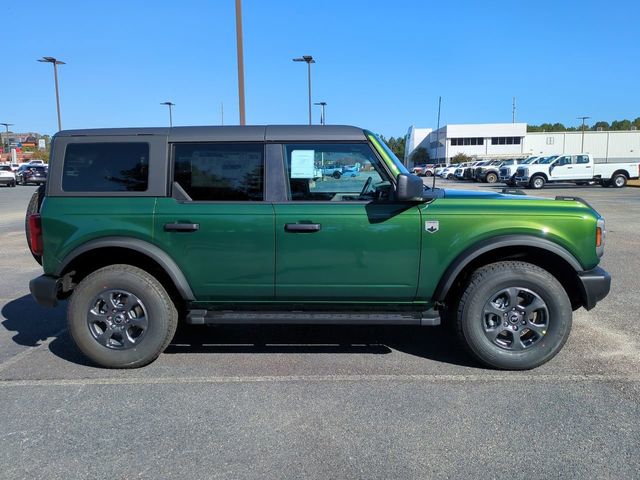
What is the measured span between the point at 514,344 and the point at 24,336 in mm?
4578

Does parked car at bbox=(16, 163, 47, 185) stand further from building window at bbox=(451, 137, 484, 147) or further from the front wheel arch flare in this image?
building window at bbox=(451, 137, 484, 147)

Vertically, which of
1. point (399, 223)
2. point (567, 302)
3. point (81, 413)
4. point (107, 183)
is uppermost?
point (107, 183)

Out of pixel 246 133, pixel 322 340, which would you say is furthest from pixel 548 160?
pixel 246 133

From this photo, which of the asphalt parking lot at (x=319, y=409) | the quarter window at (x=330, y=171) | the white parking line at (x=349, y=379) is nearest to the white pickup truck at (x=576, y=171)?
the asphalt parking lot at (x=319, y=409)

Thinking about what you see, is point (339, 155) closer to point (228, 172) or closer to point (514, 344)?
point (228, 172)

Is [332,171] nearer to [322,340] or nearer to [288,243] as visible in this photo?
[288,243]

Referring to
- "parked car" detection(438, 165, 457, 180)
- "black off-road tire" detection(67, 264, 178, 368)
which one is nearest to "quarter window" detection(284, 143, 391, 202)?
"black off-road tire" detection(67, 264, 178, 368)

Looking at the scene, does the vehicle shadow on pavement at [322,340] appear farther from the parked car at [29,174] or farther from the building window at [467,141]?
the building window at [467,141]

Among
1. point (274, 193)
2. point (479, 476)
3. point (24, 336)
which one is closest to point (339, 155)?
point (274, 193)

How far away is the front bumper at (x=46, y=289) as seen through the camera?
4.12 m

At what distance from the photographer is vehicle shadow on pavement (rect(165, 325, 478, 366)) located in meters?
4.64

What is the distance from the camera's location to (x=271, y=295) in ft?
13.6

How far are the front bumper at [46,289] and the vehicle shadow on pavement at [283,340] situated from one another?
0.63 metres

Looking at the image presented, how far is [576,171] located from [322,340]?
94.0ft
